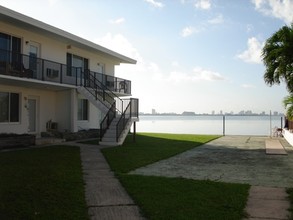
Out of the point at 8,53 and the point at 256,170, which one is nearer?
the point at 256,170

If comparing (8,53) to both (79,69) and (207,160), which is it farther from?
(207,160)

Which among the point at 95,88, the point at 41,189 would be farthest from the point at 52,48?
the point at 41,189

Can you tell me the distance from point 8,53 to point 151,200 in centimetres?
1285

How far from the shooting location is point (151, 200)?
6738mm

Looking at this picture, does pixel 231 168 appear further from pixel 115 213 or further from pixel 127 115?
pixel 127 115

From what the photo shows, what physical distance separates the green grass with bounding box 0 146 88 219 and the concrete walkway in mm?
168

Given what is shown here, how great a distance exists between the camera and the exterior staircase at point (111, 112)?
18438 mm

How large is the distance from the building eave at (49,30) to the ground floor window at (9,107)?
3.56 metres

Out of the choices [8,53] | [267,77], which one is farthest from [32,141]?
[267,77]

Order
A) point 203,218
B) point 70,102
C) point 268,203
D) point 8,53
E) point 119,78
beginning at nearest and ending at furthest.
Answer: point 203,218 → point 268,203 → point 8,53 → point 70,102 → point 119,78

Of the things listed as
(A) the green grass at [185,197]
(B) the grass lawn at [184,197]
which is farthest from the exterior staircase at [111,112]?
(A) the green grass at [185,197]

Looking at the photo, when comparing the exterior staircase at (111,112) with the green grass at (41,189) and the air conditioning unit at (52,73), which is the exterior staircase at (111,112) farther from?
the green grass at (41,189)

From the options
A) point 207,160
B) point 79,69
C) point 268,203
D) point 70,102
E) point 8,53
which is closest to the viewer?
point 268,203

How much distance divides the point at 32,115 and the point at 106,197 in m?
14.2
